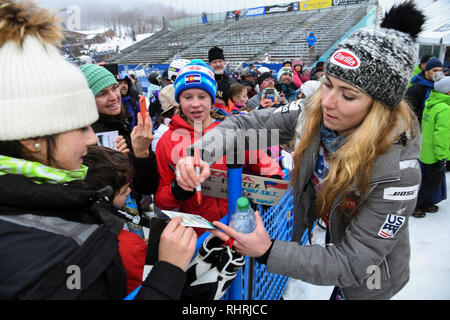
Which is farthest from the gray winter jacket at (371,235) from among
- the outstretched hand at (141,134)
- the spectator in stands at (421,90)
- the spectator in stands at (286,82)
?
the spectator in stands at (286,82)

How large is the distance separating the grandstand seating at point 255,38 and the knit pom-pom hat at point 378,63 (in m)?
17.6

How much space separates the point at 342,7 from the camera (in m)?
26.0

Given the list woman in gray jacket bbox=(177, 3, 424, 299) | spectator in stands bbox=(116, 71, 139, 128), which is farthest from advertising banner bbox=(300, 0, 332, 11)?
woman in gray jacket bbox=(177, 3, 424, 299)

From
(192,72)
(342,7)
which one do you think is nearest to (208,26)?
(342,7)

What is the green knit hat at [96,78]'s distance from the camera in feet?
7.22

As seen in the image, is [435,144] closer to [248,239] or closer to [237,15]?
[248,239]

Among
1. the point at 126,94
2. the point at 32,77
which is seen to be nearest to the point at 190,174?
the point at 32,77

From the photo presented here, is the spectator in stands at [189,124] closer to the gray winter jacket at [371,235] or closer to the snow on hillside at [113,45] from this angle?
the gray winter jacket at [371,235]

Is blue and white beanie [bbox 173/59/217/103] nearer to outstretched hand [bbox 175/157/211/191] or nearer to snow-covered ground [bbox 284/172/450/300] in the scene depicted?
outstretched hand [bbox 175/157/211/191]

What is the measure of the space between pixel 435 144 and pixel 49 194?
4.35 metres

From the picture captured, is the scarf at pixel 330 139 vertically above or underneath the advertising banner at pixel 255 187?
above

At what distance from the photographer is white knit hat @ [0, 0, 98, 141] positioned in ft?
2.81

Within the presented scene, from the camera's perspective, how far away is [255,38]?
2512cm
